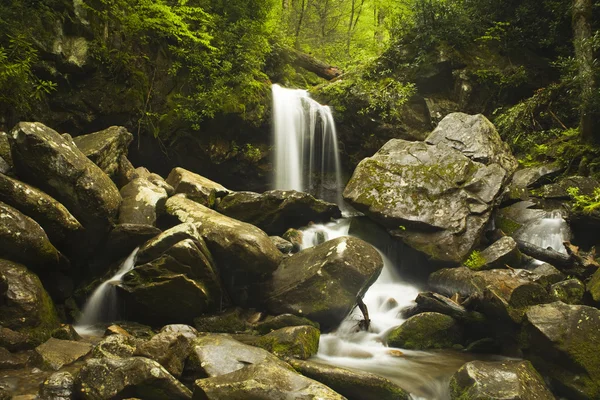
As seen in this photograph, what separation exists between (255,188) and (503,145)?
7.82 meters

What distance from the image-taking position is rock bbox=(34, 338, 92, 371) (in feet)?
16.2

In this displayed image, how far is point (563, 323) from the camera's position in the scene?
4887 mm

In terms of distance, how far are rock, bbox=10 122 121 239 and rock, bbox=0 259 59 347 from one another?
145cm

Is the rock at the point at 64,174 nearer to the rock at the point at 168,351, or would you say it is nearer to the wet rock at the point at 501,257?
the rock at the point at 168,351

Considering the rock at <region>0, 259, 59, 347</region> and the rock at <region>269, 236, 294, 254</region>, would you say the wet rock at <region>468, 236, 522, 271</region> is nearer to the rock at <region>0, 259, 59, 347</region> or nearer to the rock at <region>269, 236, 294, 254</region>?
the rock at <region>269, 236, 294, 254</region>

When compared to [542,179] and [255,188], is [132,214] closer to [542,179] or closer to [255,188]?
[255,188]

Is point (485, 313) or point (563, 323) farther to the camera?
point (485, 313)

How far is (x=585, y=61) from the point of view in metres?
9.84

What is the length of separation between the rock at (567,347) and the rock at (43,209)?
7075mm

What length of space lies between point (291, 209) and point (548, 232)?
5716 mm

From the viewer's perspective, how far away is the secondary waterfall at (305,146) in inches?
550

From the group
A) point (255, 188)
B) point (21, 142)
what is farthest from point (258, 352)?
point (255, 188)

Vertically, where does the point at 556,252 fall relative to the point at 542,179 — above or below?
below

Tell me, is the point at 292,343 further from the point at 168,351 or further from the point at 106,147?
the point at 106,147
